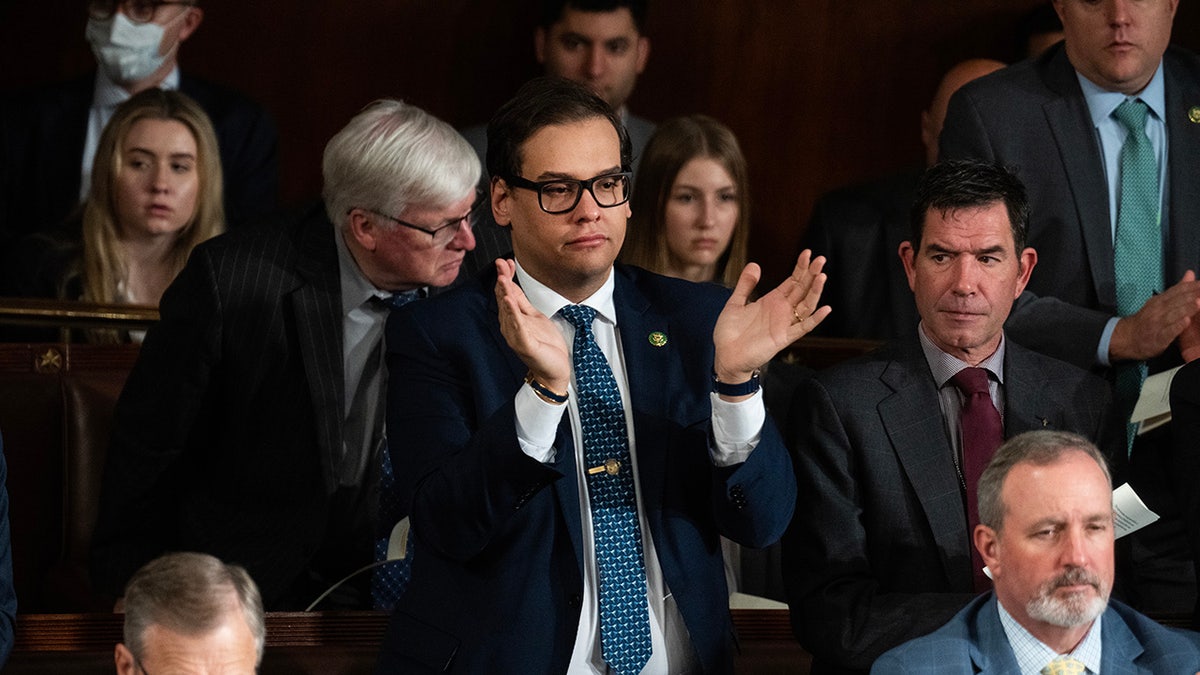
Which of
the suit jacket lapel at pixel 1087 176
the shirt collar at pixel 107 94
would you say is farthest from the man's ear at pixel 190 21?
the suit jacket lapel at pixel 1087 176

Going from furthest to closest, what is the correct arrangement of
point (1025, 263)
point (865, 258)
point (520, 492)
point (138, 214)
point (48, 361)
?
point (865, 258) < point (138, 214) < point (48, 361) < point (1025, 263) < point (520, 492)

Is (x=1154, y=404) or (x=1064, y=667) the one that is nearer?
(x=1064, y=667)

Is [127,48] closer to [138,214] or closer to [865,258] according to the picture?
[138,214]

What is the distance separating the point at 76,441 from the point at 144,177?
0.81 m

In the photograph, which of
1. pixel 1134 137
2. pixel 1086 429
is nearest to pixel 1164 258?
pixel 1134 137

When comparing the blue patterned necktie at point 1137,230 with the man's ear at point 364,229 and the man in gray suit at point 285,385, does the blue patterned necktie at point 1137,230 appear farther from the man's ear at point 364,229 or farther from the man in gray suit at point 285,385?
the man's ear at point 364,229

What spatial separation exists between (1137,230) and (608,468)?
4.70 ft

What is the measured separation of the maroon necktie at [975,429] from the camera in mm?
2924

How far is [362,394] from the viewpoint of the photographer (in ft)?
11.4

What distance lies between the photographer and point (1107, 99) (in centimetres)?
358

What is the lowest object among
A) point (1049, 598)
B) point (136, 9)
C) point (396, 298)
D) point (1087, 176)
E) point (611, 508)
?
point (1049, 598)

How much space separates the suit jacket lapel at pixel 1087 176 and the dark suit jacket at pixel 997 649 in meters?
1.02

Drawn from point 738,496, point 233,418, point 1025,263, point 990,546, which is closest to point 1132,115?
point 1025,263

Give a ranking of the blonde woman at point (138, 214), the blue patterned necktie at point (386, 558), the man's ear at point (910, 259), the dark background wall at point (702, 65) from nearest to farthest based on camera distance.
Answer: the man's ear at point (910, 259) → the blue patterned necktie at point (386, 558) → the blonde woman at point (138, 214) → the dark background wall at point (702, 65)
